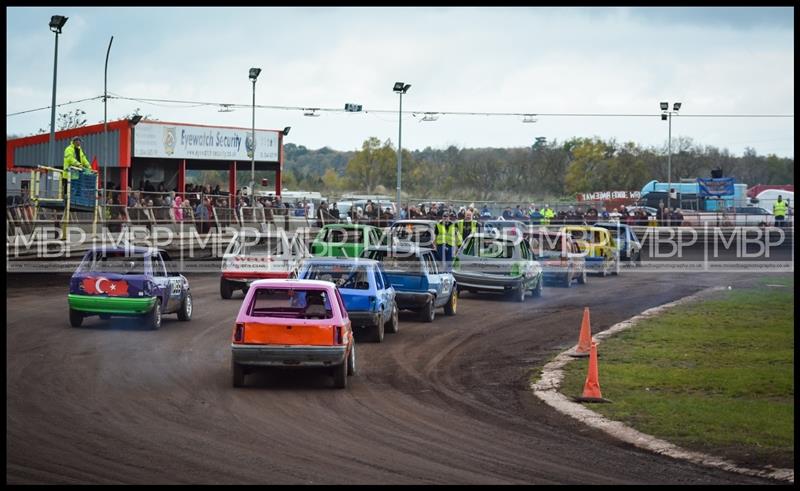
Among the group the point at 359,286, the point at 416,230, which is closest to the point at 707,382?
the point at 359,286

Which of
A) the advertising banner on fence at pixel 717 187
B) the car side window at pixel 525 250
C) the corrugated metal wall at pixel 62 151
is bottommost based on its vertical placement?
the car side window at pixel 525 250

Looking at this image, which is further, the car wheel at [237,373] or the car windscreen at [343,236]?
the car windscreen at [343,236]

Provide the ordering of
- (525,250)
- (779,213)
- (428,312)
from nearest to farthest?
(428,312) < (525,250) < (779,213)

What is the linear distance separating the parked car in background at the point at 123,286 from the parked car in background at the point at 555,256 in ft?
46.9

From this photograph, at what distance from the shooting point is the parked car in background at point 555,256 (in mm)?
32344

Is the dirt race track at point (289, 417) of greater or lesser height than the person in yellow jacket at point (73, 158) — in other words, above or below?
below

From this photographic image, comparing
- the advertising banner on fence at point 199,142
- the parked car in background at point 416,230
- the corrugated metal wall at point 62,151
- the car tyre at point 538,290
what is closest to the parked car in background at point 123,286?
the car tyre at point 538,290

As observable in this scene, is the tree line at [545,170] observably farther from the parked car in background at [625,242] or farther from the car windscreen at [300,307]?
the car windscreen at [300,307]

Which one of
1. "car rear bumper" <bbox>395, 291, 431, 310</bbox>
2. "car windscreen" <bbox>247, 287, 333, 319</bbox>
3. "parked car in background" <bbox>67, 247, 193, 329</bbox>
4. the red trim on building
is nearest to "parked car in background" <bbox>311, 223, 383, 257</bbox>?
"car rear bumper" <bbox>395, 291, 431, 310</bbox>

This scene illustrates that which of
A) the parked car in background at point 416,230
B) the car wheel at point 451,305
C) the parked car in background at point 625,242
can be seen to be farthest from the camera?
the parked car in background at point 625,242

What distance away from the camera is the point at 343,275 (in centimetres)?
1872

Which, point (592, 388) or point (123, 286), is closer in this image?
point (592, 388)

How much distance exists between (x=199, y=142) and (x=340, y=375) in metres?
41.0

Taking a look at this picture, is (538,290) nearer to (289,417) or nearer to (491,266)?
(491,266)
